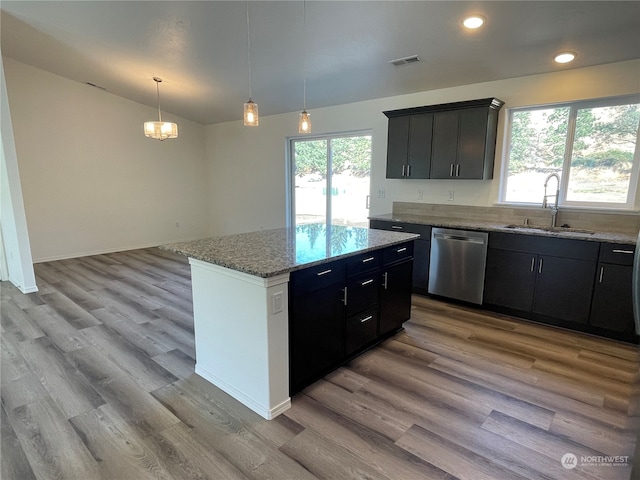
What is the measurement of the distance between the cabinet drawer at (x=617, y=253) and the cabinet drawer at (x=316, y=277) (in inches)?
90.5

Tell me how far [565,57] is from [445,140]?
4.02 ft

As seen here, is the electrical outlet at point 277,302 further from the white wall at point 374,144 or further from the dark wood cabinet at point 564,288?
the white wall at point 374,144

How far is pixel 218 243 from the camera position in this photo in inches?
98.0

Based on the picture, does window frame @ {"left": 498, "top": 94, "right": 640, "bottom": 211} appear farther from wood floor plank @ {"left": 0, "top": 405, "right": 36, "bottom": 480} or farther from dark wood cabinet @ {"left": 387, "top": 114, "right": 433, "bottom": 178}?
wood floor plank @ {"left": 0, "top": 405, "right": 36, "bottom": 480}

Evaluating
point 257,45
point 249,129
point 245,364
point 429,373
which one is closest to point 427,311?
point 429,373

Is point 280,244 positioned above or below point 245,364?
above

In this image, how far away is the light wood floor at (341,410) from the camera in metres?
1.71

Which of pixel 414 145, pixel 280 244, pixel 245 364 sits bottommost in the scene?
pixel 245 364

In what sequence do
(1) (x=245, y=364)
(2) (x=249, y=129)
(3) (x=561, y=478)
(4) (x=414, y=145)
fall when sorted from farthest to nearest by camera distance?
(2) (x=249, y=129) < (4) (x=414, y=145) < (1) (x=245, y=364) < (3) (x=561, y=478)

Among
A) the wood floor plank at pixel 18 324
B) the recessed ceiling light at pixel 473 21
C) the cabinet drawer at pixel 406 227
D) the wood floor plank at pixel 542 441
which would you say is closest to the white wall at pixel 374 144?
the cabinet drawer at pixel 406 227

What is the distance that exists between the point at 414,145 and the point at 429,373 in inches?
105

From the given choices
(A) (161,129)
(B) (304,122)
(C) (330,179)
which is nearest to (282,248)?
(B) (304,122)

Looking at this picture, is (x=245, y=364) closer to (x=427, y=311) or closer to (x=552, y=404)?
(x=552, y=404)

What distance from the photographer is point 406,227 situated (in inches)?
159
